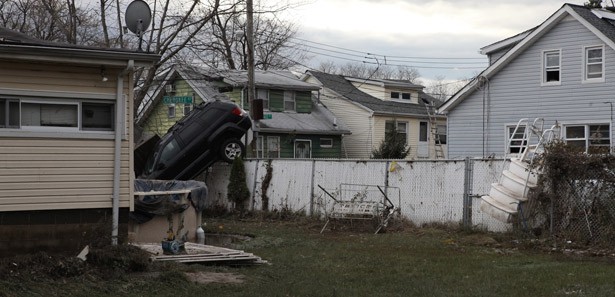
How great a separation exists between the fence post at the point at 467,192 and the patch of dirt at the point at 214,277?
24.4 feet

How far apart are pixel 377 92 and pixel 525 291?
33.6 meters

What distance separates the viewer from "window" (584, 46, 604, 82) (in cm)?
2436

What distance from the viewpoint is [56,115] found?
10797 millimetres

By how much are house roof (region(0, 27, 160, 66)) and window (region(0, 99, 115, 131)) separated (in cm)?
71

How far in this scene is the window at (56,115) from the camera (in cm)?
1040

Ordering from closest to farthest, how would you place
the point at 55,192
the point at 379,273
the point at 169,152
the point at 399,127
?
the point at 55,192 < the point at 379,273 < the point at 169,152 < the point at 399,127

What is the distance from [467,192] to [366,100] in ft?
78.5

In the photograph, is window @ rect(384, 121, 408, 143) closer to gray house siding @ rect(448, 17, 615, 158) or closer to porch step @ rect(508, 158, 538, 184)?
gray house siding @ rect(448, 17, 615, 158)

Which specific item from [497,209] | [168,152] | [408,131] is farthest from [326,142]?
[497,209]

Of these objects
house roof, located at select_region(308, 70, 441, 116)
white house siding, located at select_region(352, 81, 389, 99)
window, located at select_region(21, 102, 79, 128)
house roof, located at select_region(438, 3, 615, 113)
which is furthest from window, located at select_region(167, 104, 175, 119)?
window, located at select_region(21, 102, 79, 128)

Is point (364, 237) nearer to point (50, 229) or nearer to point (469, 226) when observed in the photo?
point (469, 226)

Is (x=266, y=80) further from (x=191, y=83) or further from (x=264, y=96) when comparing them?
(x=191, y=83)

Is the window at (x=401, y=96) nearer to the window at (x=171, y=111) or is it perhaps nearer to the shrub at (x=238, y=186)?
the window at (x=171, y=111)

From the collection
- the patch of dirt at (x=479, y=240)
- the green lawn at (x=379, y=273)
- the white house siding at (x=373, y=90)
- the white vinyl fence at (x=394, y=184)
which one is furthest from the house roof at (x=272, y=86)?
the green lawn at (x=379, y=273)
